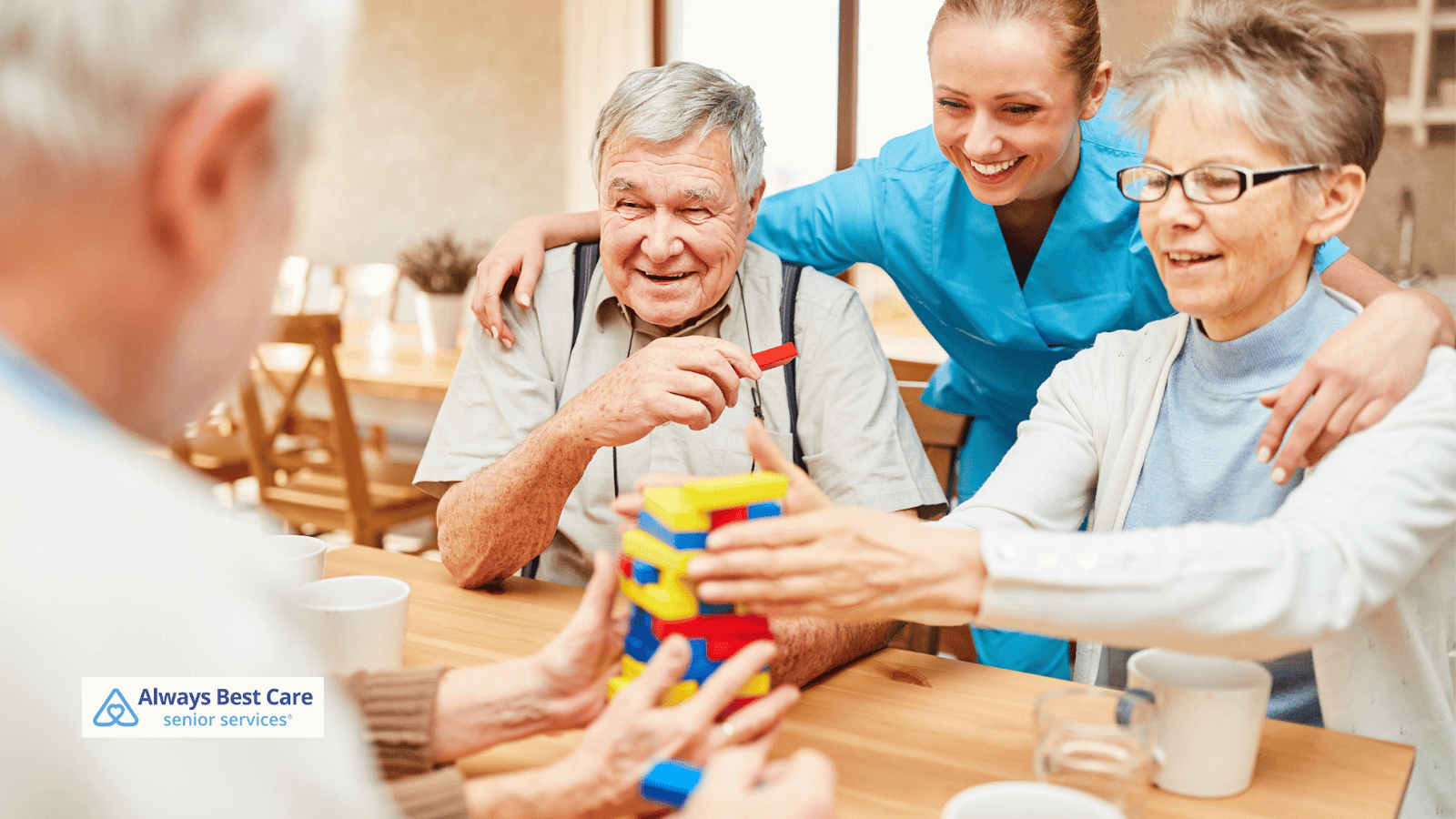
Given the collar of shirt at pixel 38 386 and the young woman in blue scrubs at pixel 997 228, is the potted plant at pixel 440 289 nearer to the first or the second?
the young woman in blue scrubs at pixel 997 228

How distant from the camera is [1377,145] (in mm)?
1171

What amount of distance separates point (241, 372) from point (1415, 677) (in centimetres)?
112

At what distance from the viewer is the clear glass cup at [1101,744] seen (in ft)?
2.74

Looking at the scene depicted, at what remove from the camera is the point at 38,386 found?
494mm

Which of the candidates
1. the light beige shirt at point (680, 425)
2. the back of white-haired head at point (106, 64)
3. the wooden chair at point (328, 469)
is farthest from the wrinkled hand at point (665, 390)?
the wooden chair at point (328, 469)

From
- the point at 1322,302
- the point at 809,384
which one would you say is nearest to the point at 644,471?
the point at 809,384

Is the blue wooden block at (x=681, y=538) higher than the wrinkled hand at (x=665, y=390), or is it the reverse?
the wrinkled hand at (x=665, y=390)

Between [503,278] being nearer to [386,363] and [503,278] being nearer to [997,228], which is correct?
[997,228]

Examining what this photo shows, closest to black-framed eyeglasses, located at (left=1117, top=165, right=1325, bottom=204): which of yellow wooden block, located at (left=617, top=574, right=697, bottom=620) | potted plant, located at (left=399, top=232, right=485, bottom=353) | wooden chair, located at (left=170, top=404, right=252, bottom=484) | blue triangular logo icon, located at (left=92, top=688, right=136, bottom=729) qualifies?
yellow wooden block, located at (left=617, top=574, right=697, bottom=620)

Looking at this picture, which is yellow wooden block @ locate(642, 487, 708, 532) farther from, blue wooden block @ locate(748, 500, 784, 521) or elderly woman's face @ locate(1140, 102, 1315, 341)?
elderly woman's face @ locate(1140, 102, 1315, 341)

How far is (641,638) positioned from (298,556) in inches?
17.7

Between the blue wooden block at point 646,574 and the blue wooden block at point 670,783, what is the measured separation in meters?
0.18

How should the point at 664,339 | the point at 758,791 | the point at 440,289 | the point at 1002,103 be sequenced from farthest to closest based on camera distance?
the point at 440,289, the point at 1002,103, the point at 664,339, the point at 758,791

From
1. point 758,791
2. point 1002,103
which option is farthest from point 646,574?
point 1002,103
